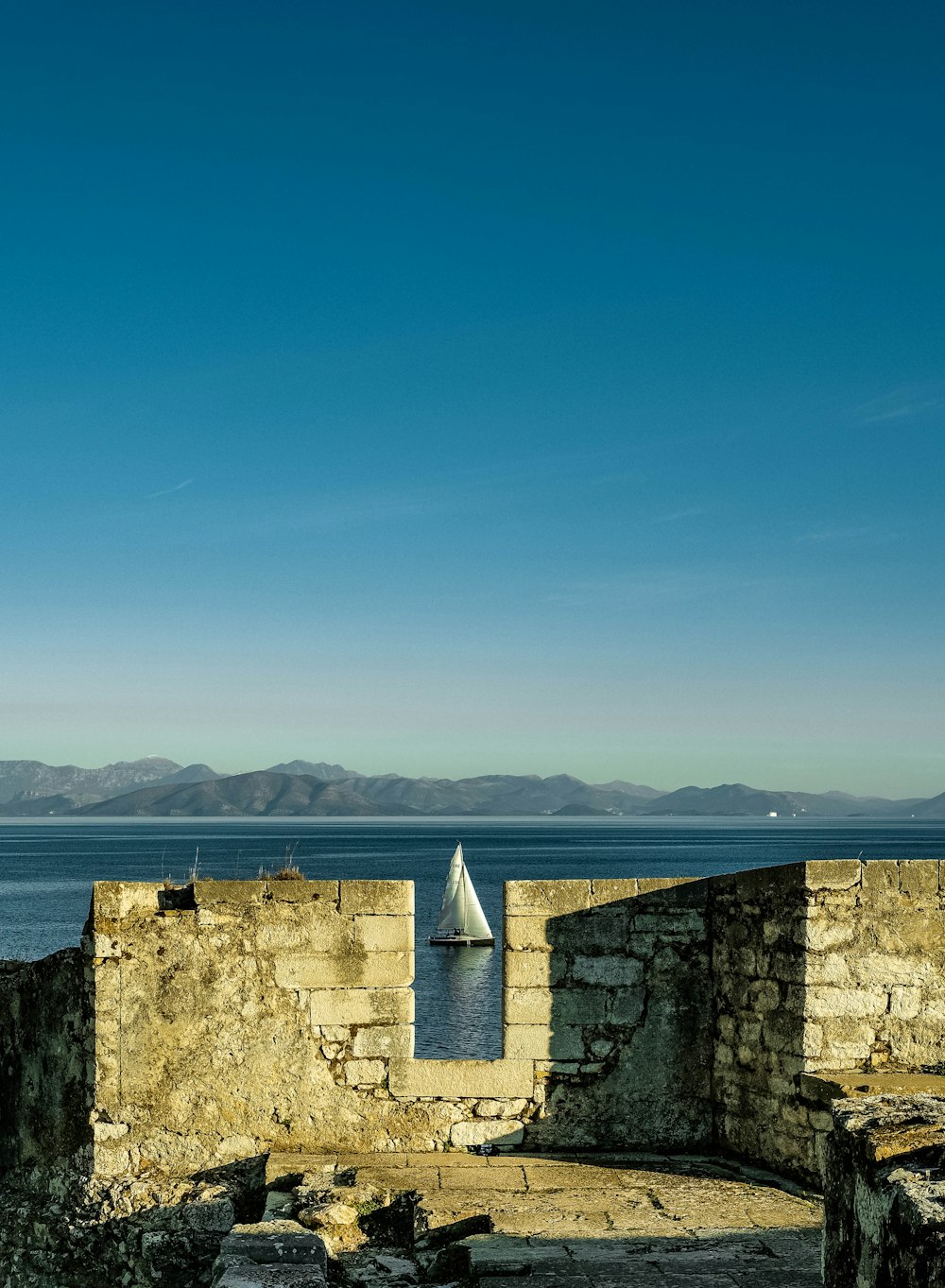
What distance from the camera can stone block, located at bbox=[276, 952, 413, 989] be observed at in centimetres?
786

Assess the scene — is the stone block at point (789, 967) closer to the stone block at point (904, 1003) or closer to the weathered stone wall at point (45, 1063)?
the stone block at point (904, 1003)

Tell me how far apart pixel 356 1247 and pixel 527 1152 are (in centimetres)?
182

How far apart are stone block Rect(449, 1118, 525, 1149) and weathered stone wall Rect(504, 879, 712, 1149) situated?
8.8 inches

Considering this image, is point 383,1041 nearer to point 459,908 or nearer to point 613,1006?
point 613,1006

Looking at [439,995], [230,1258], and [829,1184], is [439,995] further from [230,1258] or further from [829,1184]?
[829,1184]

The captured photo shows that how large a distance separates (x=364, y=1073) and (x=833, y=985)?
2.92 m

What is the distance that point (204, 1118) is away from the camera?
25.1ft

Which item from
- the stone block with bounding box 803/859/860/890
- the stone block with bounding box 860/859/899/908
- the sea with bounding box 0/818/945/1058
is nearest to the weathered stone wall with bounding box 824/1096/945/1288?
the stone block with bounding box 803/859/860/890

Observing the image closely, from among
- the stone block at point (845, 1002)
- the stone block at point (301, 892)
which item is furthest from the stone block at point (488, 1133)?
the stone block at point (845, 1002)

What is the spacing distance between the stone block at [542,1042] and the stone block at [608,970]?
1.13ft

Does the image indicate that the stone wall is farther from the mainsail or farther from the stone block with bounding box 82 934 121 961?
the mainsail

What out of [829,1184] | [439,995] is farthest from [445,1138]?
[439,995]

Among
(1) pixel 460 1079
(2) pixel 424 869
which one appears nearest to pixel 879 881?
(1) pixel 460 1079

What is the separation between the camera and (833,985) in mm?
7215
